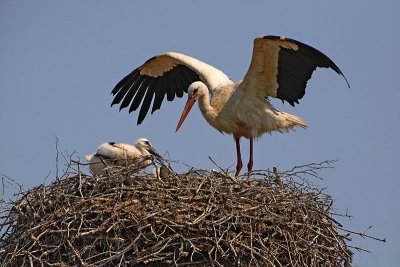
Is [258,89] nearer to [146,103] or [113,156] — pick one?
[113,156]

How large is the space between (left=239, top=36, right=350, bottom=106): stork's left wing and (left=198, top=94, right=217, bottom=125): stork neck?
0.35m

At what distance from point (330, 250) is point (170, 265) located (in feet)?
4.52

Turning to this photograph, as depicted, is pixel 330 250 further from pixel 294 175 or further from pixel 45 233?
pixel 45 233

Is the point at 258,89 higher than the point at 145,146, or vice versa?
the point at 258,89

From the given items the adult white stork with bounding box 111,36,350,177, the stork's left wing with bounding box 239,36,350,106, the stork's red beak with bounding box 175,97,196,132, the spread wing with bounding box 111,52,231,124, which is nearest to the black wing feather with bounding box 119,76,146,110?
the spread wing with bounding box 111,52,231,124

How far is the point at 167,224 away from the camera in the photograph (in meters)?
7.65

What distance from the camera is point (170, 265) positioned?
7648 mm

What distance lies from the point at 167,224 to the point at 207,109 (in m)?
2.57

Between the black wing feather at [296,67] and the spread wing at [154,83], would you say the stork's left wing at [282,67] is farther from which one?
the spread wing at [154,83]

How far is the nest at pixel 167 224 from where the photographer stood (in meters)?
7.63

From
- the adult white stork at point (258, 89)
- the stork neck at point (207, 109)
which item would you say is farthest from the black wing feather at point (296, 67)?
the stork neck at point (207, 109)

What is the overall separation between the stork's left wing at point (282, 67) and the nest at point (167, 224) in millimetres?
1640

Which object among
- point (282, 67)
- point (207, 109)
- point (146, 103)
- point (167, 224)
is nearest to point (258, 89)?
point (282, 67)

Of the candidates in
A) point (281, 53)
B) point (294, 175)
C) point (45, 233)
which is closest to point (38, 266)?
point (45, 233)
